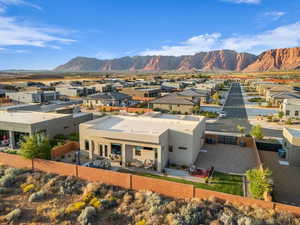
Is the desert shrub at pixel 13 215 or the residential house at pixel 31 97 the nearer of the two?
the desert shrub at pixel 13 215

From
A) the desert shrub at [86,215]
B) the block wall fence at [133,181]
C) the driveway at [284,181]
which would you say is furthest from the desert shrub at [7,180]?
the driveway at [284,181]

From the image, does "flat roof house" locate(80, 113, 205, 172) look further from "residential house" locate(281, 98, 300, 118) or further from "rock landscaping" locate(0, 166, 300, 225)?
"residential house" locate(281, 98, 300, 118)

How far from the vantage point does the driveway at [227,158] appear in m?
22.1

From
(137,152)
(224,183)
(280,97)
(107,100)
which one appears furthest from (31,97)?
(280,97)

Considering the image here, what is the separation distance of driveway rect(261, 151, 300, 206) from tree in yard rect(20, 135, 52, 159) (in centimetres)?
2090

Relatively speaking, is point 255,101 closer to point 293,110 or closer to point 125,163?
point 293,110

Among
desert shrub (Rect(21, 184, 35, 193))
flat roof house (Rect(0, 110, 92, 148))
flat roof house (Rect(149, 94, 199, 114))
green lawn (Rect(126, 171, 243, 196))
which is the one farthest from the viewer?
flat roof house (Rect(149, 94, 199, 114))

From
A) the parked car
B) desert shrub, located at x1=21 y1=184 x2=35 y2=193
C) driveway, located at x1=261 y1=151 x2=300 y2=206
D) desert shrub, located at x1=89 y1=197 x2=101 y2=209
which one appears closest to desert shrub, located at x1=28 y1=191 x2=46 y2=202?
desert shrub, located at x1=21 y1=184 x2=35 y2=193

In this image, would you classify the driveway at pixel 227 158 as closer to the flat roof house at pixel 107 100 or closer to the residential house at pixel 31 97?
the flat roof house at pixel 107 100

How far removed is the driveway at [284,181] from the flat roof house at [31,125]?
84.1 feet

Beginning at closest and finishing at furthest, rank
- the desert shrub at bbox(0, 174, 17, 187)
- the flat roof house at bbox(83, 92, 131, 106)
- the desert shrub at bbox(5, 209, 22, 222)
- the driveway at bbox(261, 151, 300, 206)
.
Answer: the desert shrub at bbox(5, 209, 22, 222), the driveway at bbox(261, 151, 300, 206), the desert shrub at bbox(0, 174, 17, 187), the flat roof house at bbox(83, 92, 131, 106)

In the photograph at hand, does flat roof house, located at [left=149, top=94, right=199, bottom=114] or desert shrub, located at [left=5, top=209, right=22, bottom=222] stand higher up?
flat roof house, located at [left=149, top=94, right=199, bottom=114]

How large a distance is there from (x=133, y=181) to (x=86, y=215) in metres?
4.44

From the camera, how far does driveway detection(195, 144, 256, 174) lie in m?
22.1
